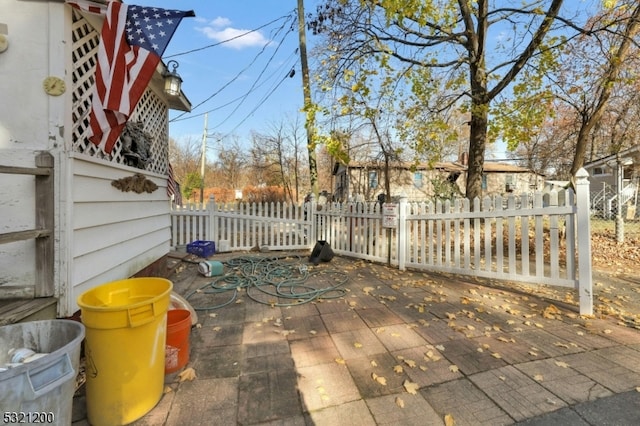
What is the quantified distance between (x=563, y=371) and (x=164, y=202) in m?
5.49

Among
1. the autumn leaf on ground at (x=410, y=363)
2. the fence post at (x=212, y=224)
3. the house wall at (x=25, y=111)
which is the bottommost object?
the autumn leaf on ground at (x=410, y=363)

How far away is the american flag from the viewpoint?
254 cm

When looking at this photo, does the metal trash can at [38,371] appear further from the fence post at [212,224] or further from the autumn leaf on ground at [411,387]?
the fence post at [212,224]

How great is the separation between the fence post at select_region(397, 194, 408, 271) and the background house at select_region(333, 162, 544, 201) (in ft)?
44.9

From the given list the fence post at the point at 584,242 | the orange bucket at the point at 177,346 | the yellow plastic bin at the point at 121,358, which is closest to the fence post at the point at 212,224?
the orange bucket at the point at 177,346

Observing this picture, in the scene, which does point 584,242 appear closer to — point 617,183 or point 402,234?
point 402,234

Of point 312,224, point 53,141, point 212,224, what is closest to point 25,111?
point 53,141

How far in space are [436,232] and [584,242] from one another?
2051mm

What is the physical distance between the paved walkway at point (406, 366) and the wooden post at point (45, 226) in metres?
1.21

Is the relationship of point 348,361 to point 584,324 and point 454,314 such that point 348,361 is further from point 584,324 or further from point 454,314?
point 584,324

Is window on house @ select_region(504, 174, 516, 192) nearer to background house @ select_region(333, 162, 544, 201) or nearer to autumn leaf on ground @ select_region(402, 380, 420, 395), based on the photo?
background house @ select_region(333, 162, 544, 201)

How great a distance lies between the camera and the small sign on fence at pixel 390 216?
547 cm

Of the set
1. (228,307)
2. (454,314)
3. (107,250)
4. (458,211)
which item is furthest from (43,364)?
(458,211)

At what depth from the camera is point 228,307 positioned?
12.1ft
